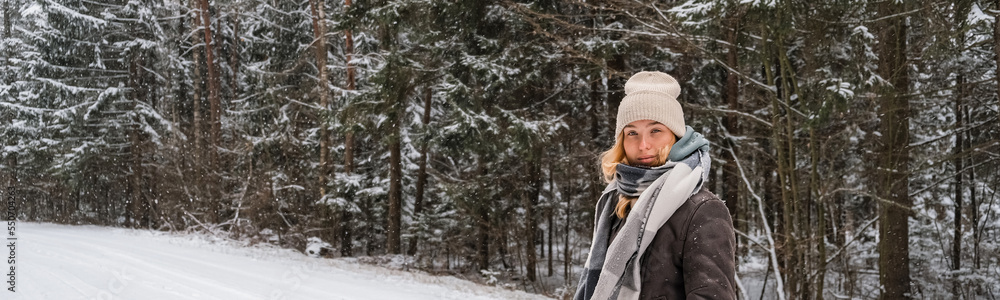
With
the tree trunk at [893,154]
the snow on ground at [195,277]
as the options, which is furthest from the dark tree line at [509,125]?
the snow on ground at [195,277]

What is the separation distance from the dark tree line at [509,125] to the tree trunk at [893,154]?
0.05 m

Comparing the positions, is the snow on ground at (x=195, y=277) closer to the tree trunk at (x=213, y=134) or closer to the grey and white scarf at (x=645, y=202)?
the grey and white scarf at (x=645, y=202)

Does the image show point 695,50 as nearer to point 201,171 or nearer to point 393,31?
point 393,31

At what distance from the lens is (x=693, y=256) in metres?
1.63

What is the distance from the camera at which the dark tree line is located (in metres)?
7.89

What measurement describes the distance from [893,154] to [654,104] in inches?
336

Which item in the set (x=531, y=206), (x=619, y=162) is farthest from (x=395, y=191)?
(x=619, y=162)

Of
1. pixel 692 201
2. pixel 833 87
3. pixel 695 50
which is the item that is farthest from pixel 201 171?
pixel 692 201

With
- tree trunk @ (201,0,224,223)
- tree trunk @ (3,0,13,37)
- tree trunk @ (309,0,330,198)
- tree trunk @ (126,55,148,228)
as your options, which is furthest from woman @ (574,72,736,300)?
tree trunk @ (3,0,13,37)

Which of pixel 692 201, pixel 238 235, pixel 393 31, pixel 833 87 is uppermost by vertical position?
pixel 393 31

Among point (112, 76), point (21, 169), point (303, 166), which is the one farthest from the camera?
point (21, 169)

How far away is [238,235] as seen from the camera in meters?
16.3

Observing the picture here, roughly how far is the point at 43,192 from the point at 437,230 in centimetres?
1841

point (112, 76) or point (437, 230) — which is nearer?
point (437, 230)
